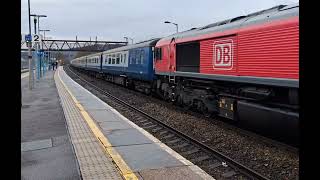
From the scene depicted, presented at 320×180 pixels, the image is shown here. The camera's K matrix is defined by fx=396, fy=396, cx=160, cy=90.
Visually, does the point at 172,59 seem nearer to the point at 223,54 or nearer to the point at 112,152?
the point at 223,54

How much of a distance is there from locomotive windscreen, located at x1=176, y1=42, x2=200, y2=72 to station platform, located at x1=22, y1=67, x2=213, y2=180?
9.66ft

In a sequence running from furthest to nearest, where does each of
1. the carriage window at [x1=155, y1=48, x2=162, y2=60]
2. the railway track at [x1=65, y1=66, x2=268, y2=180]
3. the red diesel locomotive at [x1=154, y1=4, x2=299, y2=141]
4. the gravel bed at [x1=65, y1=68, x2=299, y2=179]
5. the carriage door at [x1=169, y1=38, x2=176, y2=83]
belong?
the carriage window at [x1=155, y1=48, x2=162, y2=60] < the carriage door at [x1=169, y1=38, x2=176, y2=83] < the red diesel locomotive at [x1=154, y1=4, x2=299, y2=141] < the gravel bed at [x1=65, y1=68, x2=299, y2=179] < the railway track at [x1=65, y1=66, x2=268, y2=180]

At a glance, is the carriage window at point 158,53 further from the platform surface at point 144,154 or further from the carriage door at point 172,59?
the platform surface at point 144,154

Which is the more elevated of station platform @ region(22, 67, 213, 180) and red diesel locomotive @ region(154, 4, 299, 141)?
red diesel locomotive @ region(154, 4, 299, 141)

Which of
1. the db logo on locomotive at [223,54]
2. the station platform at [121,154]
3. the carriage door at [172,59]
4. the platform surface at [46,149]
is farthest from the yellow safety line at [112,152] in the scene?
the carriage door at [172,59]

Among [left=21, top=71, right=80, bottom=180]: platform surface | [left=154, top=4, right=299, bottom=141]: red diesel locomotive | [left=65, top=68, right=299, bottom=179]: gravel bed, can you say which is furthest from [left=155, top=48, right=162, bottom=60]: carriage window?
[left=21, top=71, right=80, bottom=180]: platform surface

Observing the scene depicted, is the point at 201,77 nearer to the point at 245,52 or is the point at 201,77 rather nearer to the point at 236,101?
the point at 236,101

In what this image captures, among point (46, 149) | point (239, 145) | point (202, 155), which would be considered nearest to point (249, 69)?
point (239, 145)

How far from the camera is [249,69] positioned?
9.35 meters

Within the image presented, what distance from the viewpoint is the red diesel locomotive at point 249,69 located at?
785cm

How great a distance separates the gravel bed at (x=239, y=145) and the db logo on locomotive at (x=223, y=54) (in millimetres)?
1736

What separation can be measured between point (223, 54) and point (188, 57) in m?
3.08

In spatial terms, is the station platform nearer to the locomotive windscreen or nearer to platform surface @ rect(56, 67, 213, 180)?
platform surface @ rect(56, 67, 213, 180)

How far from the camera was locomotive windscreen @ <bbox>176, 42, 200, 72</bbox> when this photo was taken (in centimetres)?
1266
